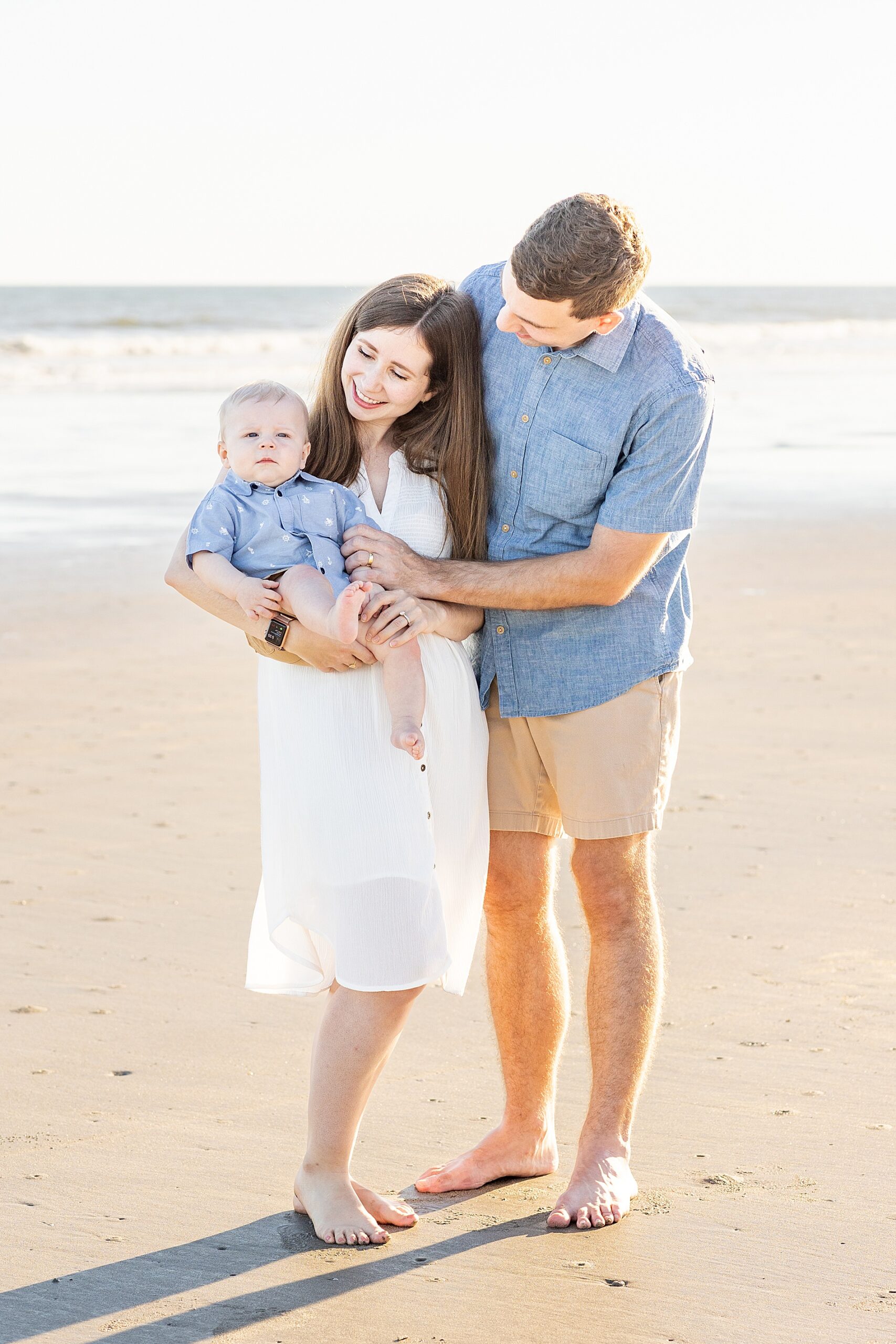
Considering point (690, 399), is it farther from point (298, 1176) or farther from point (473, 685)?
point (298, 1176)

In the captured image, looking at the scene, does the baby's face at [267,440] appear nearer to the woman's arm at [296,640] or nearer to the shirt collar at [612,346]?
the woman's arm at [296,640]

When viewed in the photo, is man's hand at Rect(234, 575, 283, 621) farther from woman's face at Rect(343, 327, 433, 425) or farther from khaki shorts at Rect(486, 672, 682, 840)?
khaki shorts at Rect(486, 672, 682, 840)

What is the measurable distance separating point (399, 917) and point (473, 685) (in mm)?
498

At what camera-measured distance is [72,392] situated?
21.3 metres

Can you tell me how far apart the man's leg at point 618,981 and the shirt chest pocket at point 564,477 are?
645 millimetres

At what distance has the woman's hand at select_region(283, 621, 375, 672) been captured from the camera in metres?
2.73

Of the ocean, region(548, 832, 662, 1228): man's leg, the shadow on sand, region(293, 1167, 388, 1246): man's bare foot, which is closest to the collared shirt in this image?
the ocean

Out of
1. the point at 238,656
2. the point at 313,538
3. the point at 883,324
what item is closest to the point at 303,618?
the point at 313,538

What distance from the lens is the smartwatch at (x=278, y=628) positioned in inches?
108

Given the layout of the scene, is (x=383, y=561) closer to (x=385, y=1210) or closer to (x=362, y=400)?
(x=362, y=400)

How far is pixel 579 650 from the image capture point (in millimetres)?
2973

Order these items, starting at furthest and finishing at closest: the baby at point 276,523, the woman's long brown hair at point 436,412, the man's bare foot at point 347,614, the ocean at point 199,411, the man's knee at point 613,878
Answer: the ocean at point 199,411 < the man's knee at point 613,878 < the woman's long brown hair at point 436,412 < the baby at point 276,523 < the man's bare foot at point 347,614

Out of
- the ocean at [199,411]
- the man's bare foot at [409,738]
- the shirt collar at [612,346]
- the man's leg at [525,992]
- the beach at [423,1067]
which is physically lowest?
the ocean at [199,411]

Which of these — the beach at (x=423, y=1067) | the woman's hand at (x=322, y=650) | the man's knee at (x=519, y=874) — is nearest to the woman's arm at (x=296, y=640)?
the woman's hand at (x=322, y=650)
